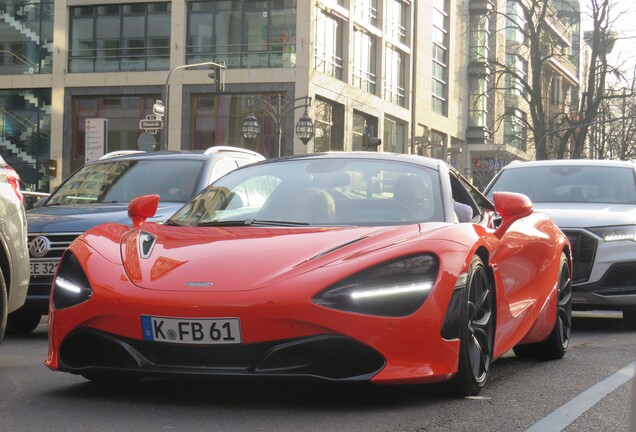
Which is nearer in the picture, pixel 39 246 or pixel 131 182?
pixel 39 246

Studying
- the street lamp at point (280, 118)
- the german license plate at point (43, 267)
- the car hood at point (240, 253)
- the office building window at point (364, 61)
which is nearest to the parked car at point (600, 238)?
the german license plate at point (43, 267)

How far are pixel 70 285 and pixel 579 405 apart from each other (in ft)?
8.05

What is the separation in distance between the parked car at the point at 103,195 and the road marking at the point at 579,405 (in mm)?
4359

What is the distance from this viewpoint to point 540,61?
4219 centimetres

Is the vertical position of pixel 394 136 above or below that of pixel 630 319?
above

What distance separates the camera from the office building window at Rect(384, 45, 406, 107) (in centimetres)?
5259

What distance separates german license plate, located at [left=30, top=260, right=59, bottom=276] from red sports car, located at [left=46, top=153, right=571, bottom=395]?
112 inches

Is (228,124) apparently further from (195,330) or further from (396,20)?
(195,330)

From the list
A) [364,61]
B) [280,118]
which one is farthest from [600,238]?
[364,61]

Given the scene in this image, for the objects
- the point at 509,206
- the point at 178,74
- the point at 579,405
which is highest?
the point at 178,74

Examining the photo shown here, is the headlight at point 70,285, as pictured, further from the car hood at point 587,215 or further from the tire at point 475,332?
the car hood at point 587,215

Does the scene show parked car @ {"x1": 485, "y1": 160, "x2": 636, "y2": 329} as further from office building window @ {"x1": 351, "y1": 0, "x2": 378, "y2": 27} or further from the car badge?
office building window @ {"x1": 351, "y1": 0, "x2": 378, "y2": 27}

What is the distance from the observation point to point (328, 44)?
45.7 m

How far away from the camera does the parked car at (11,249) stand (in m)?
6.34
